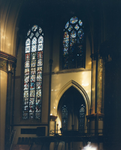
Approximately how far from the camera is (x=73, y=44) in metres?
21.9

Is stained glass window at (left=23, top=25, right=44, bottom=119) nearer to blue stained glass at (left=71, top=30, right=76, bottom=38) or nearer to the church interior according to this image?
the church interior

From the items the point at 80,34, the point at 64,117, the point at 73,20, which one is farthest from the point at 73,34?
the point at 64,117

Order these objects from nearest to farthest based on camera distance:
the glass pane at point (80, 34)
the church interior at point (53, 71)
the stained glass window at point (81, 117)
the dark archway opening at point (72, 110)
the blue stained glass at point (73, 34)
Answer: the church interior at point (53, 71), the stained glass window at point (81, 117), the dark archway opening at point (72, 110), the glass pane at point (80, 34), the blue stained glass at point (73, 34)

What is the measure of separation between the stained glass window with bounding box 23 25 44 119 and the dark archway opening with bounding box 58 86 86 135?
1.46 metres

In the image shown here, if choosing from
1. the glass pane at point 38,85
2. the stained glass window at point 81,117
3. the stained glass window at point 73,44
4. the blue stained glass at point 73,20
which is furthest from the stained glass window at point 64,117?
the blue stained glass at point 73,20

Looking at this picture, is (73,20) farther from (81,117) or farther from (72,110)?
(81,117)

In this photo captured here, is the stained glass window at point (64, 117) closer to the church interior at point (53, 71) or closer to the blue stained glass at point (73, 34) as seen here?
the church interior at point (53, 71)

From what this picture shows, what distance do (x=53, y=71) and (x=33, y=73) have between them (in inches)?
61.3

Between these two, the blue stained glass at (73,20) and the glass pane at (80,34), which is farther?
the blue stained glass at (73,20)

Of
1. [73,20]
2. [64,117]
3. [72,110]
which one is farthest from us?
[73,20]

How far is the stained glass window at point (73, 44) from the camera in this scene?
21.5 metres

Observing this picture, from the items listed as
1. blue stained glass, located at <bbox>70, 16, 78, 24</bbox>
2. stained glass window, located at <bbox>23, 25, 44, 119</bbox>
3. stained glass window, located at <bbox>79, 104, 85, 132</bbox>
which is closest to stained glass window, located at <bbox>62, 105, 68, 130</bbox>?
stained glass window, located at <bbox>79, 104, 85, 132</bbox>

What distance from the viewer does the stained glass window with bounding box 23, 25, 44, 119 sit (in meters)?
22.0

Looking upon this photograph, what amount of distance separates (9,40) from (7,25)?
78 centimetres
